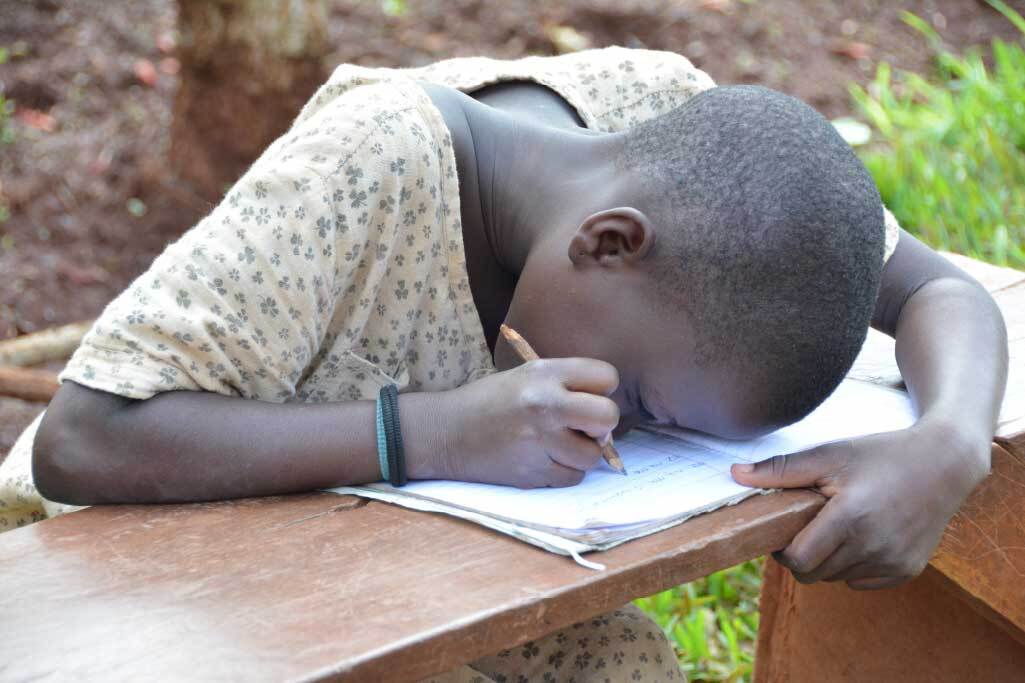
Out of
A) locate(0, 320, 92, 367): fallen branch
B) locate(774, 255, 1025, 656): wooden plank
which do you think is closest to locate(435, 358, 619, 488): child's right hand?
locate(774, 255, 1025, 656): wooden plank

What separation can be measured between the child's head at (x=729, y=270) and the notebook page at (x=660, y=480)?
0.06 meters

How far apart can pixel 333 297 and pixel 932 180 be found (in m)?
2.76

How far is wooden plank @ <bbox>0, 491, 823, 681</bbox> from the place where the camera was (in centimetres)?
94

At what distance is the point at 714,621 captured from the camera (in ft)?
8.45

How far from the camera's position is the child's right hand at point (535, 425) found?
1.25 metres

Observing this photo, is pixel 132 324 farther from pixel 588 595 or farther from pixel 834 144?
pixel 834 144

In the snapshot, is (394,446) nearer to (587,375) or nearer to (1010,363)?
(587,375)

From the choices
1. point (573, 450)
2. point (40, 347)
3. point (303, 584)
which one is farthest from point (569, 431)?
point (40, 347)

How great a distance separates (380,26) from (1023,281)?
314cm

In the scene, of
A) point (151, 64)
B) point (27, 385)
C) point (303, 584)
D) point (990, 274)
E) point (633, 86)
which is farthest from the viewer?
point (151, 64)

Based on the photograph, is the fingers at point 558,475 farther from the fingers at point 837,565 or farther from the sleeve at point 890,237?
the sleeve at point 890,237

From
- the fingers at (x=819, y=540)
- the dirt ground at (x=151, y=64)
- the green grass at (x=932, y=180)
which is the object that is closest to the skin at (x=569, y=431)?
the fingers at (x=819, y=540)

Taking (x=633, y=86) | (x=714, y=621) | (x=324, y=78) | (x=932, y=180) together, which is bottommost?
(x=714, y=621)

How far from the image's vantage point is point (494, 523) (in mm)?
1172
